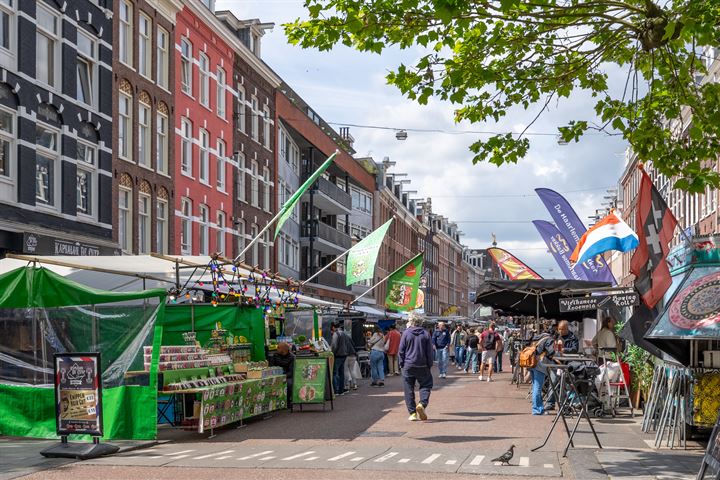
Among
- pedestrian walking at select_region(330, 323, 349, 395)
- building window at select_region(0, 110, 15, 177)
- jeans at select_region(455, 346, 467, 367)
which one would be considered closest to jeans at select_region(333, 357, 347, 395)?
pedestrian walking at select_region(330, 323, 349, 395)

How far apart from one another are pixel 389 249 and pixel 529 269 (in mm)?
55579

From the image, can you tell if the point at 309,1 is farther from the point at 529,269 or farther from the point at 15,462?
the point at 529,269

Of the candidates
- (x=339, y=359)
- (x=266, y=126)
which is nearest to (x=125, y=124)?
(x=339, y=359)

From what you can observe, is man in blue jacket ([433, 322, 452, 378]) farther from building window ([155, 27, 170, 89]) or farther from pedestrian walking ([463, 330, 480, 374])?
building window ([155, 27, 170, 89])

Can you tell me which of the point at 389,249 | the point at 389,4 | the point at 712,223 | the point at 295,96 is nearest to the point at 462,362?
the point at 712,223

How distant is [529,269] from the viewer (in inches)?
985

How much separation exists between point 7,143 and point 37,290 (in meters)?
11.0

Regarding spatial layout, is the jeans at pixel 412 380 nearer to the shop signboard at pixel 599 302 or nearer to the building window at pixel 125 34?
the shop signboard at pixel 599 302

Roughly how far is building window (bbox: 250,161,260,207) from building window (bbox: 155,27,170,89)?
34.2 feet

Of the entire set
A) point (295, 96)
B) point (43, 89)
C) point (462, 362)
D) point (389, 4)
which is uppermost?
point (295, 96)

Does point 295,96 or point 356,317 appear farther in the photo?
point 295,96

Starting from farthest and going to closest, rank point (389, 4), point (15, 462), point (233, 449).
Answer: point (233, 449)
point (15, 462)
point (389, 4)

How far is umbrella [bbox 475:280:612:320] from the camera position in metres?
19.8

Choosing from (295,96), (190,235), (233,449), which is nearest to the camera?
(233,449)
